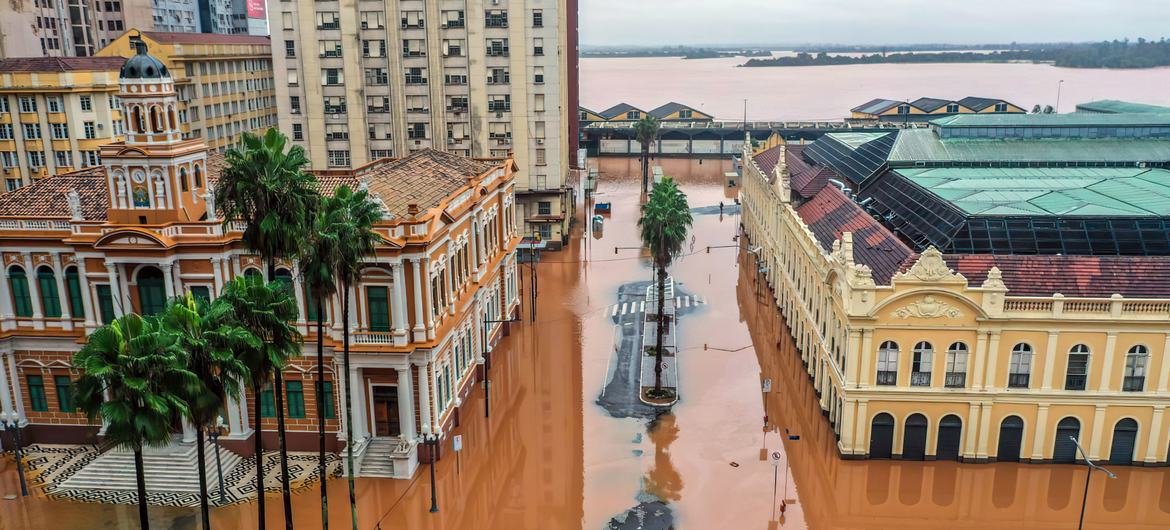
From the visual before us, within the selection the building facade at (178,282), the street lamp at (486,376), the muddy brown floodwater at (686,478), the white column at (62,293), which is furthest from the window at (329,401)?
the white column at (62,293)

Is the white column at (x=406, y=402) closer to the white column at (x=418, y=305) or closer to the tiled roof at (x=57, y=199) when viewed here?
the white column at (x=418, y=305)

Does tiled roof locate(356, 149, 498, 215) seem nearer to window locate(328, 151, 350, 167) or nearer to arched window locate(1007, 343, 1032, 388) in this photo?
arched window locate(1007, 343, 1032, 388)

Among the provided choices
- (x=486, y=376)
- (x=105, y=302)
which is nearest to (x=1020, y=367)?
(x=486, y=376)

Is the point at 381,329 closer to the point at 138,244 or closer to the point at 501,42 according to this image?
the point at 138,244

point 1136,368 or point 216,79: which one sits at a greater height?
point 216,79

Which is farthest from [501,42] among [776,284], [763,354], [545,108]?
[763,354]

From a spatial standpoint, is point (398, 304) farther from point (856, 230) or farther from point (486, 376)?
point (856, 230)
